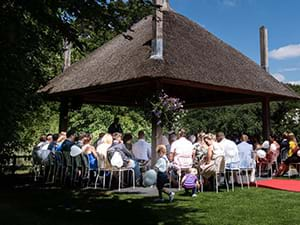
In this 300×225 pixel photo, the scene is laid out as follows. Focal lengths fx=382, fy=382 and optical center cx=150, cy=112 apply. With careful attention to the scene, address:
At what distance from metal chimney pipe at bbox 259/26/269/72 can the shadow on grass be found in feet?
29.1

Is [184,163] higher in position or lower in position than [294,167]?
higher

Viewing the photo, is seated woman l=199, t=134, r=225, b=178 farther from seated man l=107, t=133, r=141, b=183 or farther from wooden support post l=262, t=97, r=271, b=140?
wooden support post l=262, t=97, r=271, b=140

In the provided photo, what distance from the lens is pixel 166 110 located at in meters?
9.75

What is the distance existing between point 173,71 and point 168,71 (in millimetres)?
227

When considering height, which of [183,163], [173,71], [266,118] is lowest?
[183,163]

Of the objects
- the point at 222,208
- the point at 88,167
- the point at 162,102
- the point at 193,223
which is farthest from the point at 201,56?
the point at 193,223

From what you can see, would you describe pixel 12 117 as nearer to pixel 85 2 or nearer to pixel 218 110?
pixel 85 2

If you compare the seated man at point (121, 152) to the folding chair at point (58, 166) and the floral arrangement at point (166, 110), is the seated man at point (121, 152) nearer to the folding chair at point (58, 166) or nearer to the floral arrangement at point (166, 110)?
the floral arrangement at point (166, 110)

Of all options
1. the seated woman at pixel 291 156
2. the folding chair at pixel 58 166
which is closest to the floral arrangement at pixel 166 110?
the folding chair at pixel 58 166

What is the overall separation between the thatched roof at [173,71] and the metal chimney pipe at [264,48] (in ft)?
2.05

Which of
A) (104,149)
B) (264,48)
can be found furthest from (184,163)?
(264,48)

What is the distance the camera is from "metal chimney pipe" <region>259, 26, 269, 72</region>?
14.8m

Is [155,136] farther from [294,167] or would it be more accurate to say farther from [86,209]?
[294,167]

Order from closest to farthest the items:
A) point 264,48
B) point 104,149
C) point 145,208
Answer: point 145,208 → point 104,149 → point 264,48
